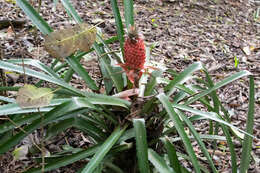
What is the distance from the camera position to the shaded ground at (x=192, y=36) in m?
2.38

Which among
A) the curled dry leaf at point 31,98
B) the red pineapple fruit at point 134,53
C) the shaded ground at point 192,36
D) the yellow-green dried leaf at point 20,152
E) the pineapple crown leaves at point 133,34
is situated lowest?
the yellow-green dried leaf at point 20,152

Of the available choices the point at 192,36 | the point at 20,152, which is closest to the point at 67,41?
the point at 20,152

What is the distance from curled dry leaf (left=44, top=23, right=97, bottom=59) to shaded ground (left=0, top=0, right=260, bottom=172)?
73 centimetres

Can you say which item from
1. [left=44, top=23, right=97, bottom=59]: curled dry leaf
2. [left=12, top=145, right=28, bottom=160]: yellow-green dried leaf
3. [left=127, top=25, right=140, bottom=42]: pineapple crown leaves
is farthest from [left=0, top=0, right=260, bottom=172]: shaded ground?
[left=127, top=25, right=140, bottom=42]: pineapple crown leaves

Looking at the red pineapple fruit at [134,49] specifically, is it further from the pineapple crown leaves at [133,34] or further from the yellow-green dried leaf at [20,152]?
the yellow-green dried leaf at [20,152]

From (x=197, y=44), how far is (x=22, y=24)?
176 centimetres

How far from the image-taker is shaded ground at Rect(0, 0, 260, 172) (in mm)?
2383

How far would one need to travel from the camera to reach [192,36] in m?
3.33

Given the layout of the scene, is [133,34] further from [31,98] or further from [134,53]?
[31,98]

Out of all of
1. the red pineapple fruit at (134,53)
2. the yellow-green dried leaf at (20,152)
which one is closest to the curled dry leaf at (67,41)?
the red pineapple fruit at (134,53)

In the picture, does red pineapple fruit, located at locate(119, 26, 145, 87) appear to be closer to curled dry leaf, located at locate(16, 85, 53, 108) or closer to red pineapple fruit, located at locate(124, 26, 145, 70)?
red pineapple fruit, located at locate(124, 26, 145, 70)

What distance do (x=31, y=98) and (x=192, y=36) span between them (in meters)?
2.58

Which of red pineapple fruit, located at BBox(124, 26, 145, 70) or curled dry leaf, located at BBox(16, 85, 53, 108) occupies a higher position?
red pineapple fruit, located at BBox(124, 26, 145, 70)

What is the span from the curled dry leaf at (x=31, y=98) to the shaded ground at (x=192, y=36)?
0.82 m
